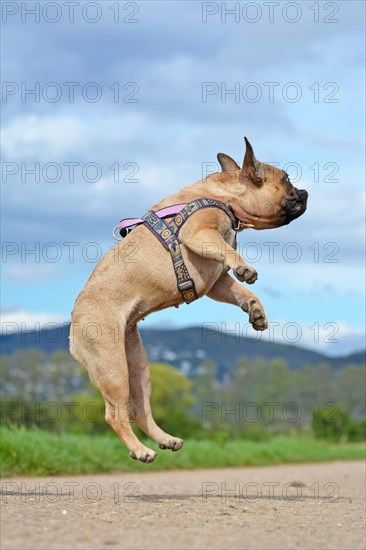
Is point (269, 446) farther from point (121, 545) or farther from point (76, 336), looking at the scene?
point (121, 545)

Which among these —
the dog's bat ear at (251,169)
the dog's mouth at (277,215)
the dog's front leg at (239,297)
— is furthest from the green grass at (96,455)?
the dog's bat ear at (251,169)

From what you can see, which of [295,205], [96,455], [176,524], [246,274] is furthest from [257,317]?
[96,455]

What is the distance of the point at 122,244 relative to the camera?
842 centimetres

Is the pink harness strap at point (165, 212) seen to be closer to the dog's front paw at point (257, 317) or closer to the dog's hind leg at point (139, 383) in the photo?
the dog's hind leg at point (139, 383)

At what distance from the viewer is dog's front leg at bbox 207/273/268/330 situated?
7645mm

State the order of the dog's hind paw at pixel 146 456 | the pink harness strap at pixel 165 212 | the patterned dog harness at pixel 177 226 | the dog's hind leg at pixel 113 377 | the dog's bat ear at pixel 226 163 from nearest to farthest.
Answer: the dog's hind paw at pixel 146 456 < the dog's hind leg at pixel 113 377 < the patterned dog harness at pixel 177 226 < the pink harness strap at pixel 165 212 < the dog's bat ear at pixel 226 163

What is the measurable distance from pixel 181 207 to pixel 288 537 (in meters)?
3.53

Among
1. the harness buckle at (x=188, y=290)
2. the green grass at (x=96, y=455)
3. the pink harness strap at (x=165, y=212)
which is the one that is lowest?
the green grass at (x=96, y=455)

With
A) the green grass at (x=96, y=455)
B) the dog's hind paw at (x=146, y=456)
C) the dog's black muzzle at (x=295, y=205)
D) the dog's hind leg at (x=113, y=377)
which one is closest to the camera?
the dog's hind paw at (x=146, y=456)

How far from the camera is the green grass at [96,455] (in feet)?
46.1

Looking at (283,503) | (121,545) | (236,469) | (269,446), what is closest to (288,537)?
(121,545)

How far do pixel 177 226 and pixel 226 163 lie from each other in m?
0.99

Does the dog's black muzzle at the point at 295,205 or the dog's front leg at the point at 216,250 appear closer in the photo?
the dog's front leg at the point at 216,250

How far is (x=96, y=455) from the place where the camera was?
15.9m
